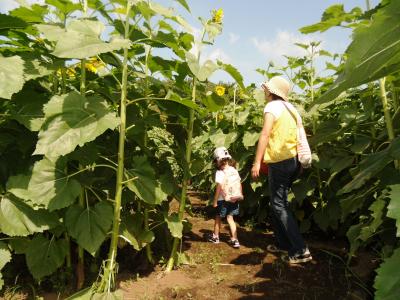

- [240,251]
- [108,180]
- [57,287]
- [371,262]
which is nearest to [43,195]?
[108,180]

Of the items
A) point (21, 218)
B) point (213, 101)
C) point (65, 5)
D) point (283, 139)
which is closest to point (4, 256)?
point (21, 218)

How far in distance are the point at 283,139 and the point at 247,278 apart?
1.26 metres

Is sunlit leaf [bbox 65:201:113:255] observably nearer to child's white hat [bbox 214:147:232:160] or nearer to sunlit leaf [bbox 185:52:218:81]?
sunlit leaf [bbox 185:52:218:81]

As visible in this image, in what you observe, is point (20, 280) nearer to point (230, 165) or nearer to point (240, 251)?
point (240, 251)

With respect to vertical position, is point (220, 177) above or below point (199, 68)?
below

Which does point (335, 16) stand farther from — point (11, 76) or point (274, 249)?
point (274, 249)

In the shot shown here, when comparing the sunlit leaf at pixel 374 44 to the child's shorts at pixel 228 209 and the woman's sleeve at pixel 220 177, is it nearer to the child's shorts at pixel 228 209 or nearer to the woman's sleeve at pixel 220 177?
the woman's sleeve at pixel 220 177

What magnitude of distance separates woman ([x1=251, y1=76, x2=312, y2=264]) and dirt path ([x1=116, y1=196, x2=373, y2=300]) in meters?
0.23

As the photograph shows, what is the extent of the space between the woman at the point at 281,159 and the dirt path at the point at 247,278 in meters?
0.23

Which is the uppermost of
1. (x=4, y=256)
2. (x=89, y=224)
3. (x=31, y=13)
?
(x=31, y=13)

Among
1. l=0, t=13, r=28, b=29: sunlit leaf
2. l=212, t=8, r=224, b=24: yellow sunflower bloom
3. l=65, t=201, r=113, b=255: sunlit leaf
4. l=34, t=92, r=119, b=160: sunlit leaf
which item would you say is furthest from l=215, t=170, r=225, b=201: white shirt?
l=0, t=13, r=28, b=29: sunlit leaf

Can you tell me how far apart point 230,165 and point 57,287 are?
261 cm

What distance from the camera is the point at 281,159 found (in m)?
3.64

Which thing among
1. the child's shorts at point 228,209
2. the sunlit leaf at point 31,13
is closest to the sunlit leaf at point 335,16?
the sunlit leaf at point 31,13
